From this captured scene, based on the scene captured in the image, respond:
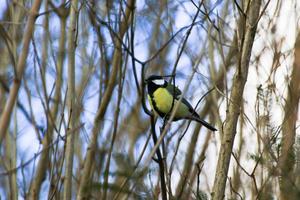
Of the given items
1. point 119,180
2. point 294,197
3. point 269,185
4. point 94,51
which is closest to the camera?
point 294,197

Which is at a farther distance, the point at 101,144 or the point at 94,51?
the point at 94,51

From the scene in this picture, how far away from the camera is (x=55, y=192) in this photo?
159 cm

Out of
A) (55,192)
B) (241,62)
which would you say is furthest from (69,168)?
(241,62)

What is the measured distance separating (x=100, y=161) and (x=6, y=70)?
2.72 feet

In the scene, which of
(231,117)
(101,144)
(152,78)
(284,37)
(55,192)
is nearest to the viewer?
(55,192)

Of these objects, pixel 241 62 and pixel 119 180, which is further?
pixel 119 180

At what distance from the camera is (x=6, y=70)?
8.04ft

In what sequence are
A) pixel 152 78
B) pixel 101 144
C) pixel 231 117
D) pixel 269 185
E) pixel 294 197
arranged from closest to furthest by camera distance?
1. pixel 294 197
2. pixel 269 185
3. pixel 231 117
4. pixel 101 144
5. pixel 152 78

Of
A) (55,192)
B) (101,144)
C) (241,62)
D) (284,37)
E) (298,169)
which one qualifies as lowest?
(55,192)

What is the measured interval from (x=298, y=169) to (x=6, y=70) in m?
1.54

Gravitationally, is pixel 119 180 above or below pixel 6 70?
below

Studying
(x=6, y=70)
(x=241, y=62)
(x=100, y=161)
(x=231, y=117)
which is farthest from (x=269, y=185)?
(x=6, y=70)

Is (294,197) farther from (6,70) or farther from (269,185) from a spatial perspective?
(6,70)

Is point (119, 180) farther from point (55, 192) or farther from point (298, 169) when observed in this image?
point (298, 169)
